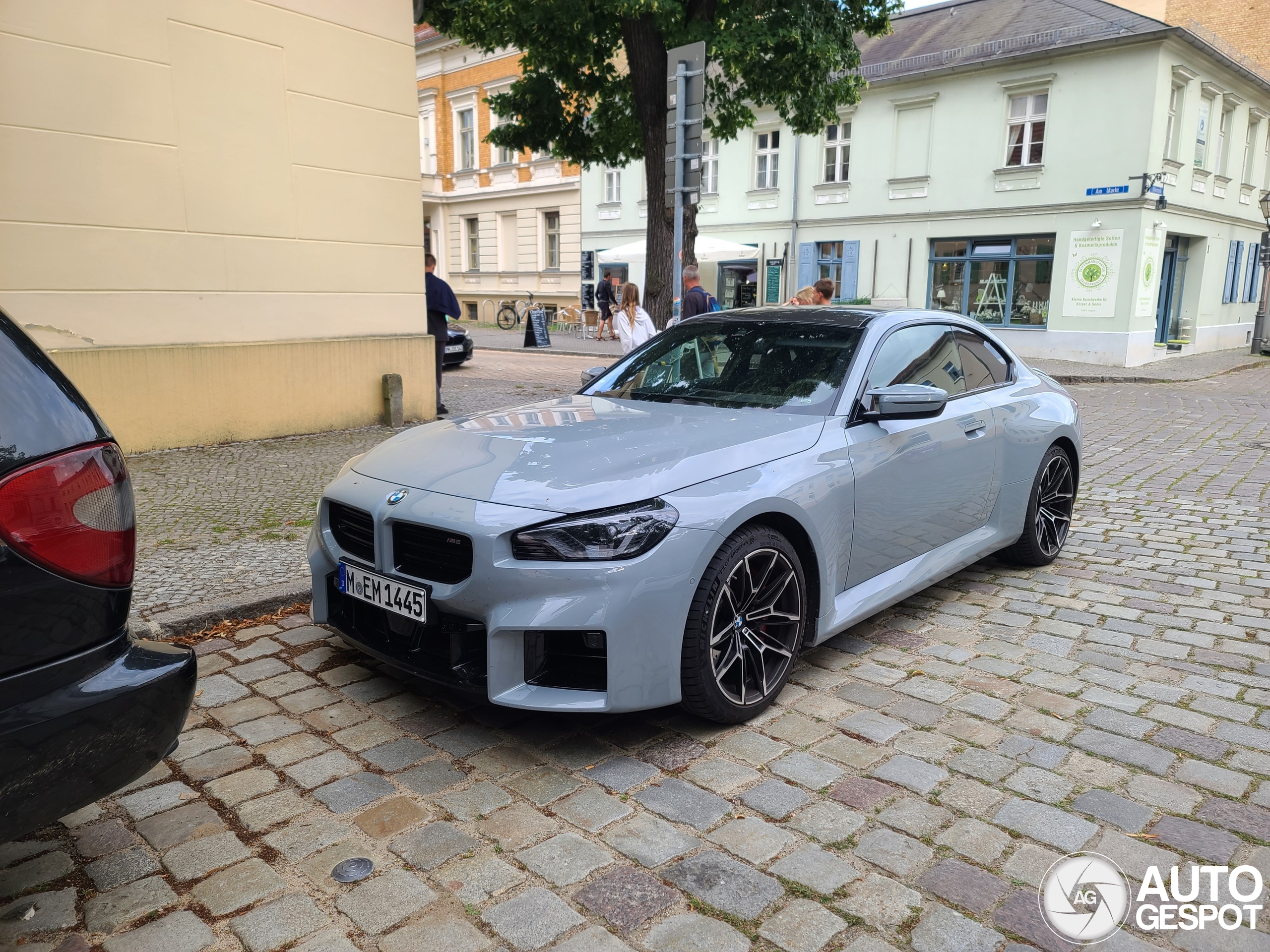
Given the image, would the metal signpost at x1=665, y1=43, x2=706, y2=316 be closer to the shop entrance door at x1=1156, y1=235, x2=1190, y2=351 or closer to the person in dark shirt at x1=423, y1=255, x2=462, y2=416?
the person in dark shirt at x1=423, y1=255, x2=462, y2=416

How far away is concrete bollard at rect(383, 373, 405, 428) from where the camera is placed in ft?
31.1

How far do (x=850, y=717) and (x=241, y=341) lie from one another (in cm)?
692

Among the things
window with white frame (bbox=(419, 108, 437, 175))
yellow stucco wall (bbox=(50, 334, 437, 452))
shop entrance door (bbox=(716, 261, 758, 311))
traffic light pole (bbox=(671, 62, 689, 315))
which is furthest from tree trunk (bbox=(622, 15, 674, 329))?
window with white frame (bbox=(419, 108, 437, 175))

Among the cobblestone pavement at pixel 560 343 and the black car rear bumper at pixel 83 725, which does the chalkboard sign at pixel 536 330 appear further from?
the black car rear bumper at pixel 83 725

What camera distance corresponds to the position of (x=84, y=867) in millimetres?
2568

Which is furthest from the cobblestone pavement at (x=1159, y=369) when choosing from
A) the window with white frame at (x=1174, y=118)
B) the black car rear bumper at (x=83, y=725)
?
the black car rear bumper at (x=83, y=725)

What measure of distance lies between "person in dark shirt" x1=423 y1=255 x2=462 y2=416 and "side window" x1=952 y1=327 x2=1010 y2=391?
6.75m

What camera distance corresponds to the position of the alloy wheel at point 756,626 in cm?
327

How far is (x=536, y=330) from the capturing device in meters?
22.5

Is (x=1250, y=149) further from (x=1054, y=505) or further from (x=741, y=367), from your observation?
(x=741, y=367)

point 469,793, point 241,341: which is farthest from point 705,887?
point 241,341

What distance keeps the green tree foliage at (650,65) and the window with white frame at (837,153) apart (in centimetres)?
1173

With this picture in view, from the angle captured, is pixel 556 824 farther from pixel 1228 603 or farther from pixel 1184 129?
pixel 1184 129

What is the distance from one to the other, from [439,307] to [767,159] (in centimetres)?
1840
